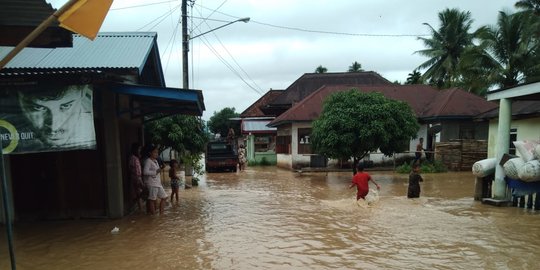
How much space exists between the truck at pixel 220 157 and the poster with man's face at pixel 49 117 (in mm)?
17642

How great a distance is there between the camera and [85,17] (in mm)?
3750

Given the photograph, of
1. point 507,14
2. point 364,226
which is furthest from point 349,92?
point 507,14

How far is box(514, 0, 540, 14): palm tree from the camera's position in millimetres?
24562

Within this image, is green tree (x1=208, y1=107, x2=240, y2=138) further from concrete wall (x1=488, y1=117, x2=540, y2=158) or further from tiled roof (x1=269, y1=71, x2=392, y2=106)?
concrete wall (x1=488, y1=117, x2=540, y2=158)

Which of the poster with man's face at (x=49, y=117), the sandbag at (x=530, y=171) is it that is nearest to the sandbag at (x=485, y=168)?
the sandbag at (x=530, y=171)

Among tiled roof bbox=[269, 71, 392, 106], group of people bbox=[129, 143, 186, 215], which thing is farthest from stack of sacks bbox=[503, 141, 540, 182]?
tiled roof bbox=[269, 71, 392, 106]

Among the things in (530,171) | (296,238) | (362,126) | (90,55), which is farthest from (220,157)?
(530,171)

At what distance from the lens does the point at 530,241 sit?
7.37 m

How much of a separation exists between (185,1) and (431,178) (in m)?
13.7

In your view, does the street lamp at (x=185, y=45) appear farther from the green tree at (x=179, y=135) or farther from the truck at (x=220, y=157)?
the truck at (x=220, y=157)

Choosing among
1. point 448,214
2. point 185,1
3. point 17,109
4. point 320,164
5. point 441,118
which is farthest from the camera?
point 320,164

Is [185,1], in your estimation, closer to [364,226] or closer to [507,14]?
[364,226]

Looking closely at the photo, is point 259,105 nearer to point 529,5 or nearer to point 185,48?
point 185,48

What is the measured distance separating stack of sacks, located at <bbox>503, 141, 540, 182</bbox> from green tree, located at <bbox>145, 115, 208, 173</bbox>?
39.5 feet
